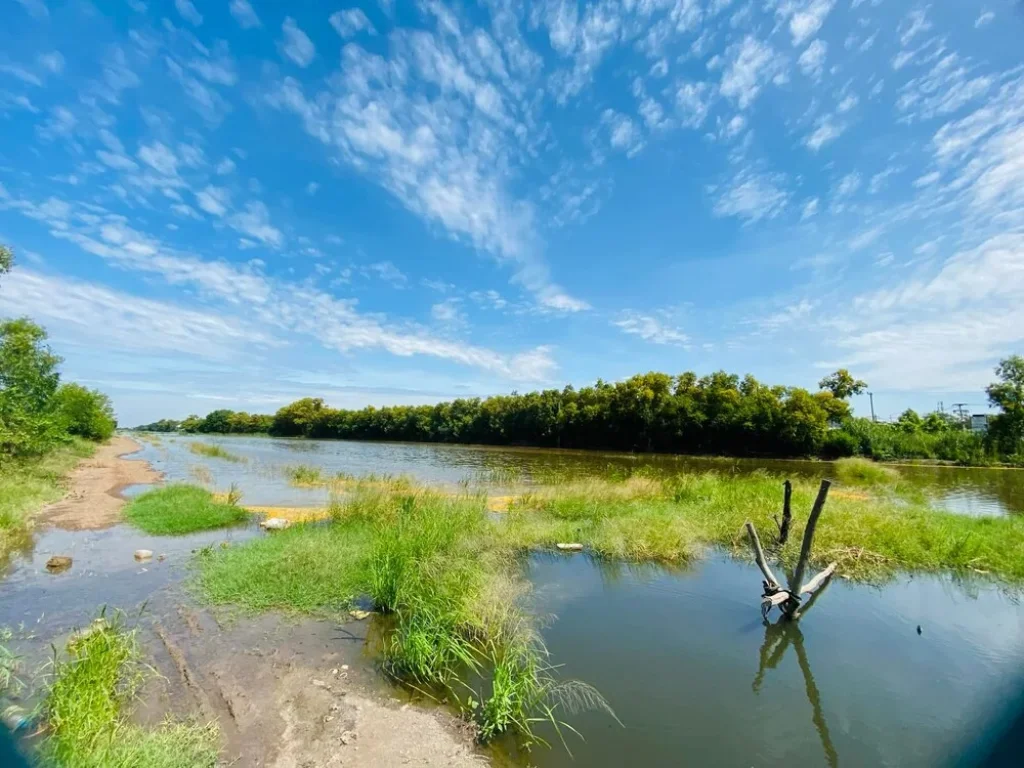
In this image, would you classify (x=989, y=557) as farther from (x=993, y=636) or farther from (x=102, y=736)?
(x=102, y=736)

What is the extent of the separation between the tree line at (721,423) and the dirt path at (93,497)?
47.4m

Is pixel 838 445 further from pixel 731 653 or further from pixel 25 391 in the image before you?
pixel 25 391

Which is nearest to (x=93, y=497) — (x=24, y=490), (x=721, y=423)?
(x=24, y=490)

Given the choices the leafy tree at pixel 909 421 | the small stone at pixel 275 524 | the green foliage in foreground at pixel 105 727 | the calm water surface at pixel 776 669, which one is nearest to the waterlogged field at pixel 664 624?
the calm water surface at pixel 776 669

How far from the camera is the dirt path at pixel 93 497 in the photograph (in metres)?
13.1

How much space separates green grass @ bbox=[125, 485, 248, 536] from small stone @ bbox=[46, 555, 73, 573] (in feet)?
7.86

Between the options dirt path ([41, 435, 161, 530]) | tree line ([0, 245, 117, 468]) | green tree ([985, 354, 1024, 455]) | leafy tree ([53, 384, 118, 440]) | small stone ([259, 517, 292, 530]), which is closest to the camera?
small stone ([259, 517, 292, 530])

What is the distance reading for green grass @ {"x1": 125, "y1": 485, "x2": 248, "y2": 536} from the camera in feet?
40.4

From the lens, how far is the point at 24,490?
1538 centimetres

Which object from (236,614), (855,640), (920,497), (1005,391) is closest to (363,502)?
(236,614)

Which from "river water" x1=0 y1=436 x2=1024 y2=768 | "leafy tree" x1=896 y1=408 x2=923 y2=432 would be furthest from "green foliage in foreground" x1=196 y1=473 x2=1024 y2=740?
"leafy tree" x1=896 y1=408 x2=923 y2=432

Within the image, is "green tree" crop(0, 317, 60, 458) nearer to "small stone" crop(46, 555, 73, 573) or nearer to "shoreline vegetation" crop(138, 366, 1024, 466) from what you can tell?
"small stone" crop(46, 555, 73, 573)

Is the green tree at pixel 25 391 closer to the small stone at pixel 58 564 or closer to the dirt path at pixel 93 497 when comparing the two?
the dirt path at pixel 93 497

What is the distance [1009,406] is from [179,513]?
54.3m
